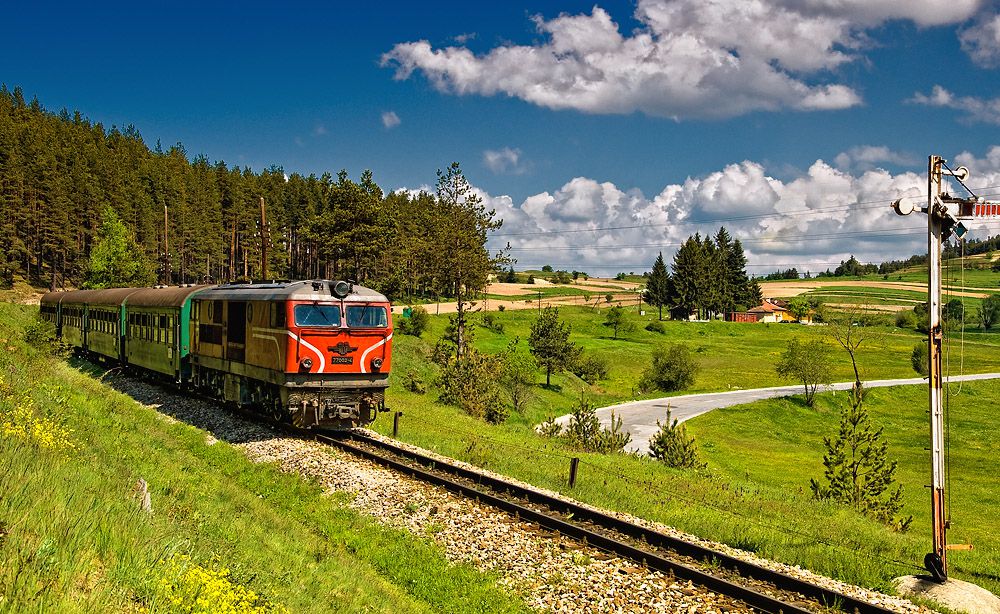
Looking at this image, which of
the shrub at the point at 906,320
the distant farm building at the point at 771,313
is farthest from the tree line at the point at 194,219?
the shrub at the point at 906,320

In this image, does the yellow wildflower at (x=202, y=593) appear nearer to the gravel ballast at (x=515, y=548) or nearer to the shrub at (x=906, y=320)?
the gravel ballast at (x=515, y=548)

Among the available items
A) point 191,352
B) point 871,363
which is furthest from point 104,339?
point 871,363

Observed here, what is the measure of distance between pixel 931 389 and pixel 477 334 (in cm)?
7397

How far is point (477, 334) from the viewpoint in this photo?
281 ft

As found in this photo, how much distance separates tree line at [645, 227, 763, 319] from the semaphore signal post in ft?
384

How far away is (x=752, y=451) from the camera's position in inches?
2016

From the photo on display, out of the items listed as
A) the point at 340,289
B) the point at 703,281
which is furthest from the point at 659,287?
the point at 340,289

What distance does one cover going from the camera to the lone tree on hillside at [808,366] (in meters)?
69.8

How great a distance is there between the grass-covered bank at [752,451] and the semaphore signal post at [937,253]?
1.45 metres

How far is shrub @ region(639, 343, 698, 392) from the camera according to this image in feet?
251

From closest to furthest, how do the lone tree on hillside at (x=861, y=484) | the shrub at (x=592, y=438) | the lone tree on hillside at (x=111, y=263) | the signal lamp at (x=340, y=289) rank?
1. the signal lamp at (x=340, y=289)
2. the lone tree on hillside at (x=861, y=484)
3. the shrub at (x=592, y=438)
4. the lone tree on hillside at (x=111, y=263)

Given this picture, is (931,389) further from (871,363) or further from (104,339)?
(871,363)

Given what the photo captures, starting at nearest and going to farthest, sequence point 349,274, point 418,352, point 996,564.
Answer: point 996,564 → point 418,352 → point 349,274

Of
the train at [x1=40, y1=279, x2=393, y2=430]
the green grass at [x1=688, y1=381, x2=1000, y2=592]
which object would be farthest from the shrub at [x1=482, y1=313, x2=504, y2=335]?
the train at [x1=40, y1=279, x2=393, y2=430]
